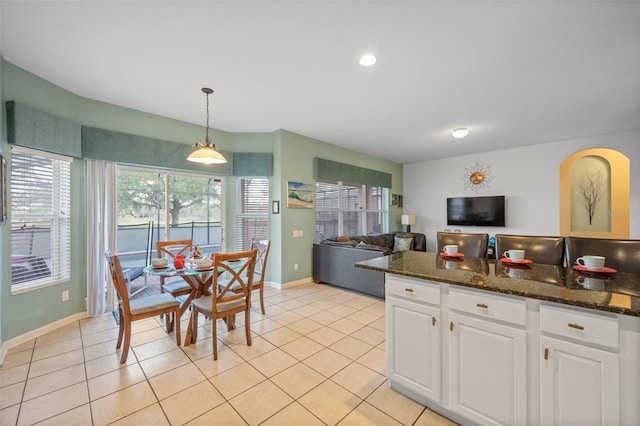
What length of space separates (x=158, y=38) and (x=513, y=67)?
10.9 feet

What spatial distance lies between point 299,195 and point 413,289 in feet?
10.7

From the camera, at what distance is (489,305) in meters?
1.43

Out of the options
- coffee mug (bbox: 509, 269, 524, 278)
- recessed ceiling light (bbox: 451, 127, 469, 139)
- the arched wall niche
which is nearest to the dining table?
coffee mug (bbox: 509, 269, 524, 278)

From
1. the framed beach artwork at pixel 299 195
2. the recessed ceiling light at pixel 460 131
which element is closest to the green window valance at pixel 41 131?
the framed beach artwork at pixel 299 195

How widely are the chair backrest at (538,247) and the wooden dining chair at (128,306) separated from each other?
3156mm

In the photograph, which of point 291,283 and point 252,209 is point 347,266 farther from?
point 252,209

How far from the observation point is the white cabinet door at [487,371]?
1353 mm

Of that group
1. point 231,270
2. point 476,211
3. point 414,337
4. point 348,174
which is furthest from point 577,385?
point 476,211

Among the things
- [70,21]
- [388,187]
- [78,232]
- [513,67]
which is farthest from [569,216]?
[78,232]

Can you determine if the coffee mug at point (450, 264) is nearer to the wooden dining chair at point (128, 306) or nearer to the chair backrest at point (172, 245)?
the wooden dining chair at point (128, 306)

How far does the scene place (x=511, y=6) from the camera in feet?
6.05

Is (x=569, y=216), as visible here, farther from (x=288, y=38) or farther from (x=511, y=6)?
(x=288, y=38)

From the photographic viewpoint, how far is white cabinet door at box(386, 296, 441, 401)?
1.64 m

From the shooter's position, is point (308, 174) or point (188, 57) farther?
point (308, 174)
